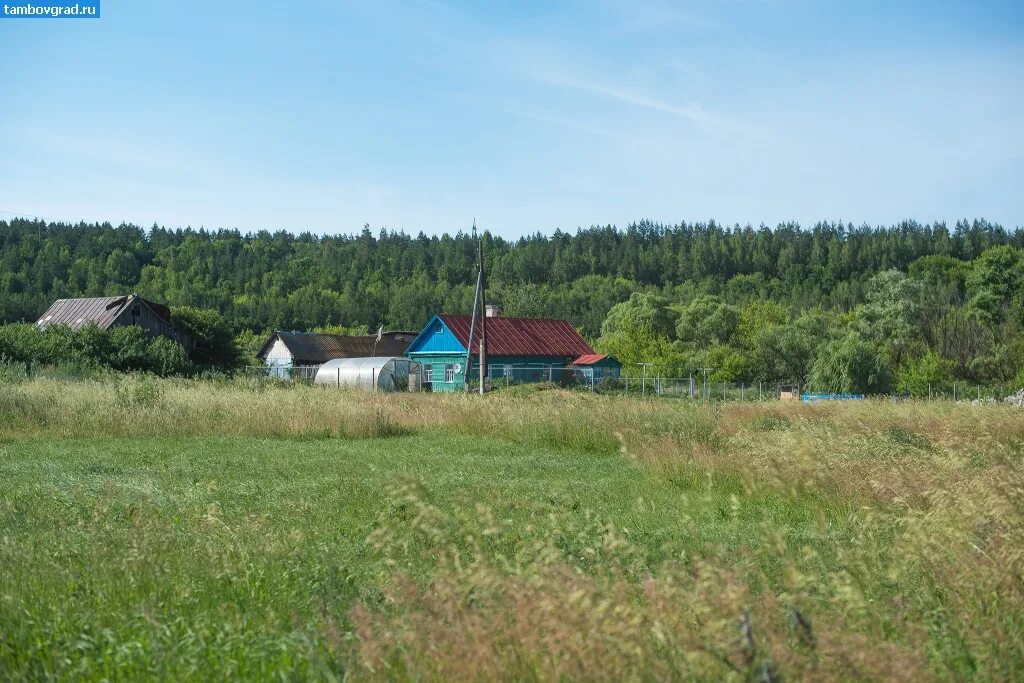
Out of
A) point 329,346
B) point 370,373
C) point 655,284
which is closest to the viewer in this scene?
point 370,373

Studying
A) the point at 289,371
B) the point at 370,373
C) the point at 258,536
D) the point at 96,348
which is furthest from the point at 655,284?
the point at 258,536

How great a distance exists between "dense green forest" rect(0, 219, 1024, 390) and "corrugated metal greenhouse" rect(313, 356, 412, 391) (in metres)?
23.5

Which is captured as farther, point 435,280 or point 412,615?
point 435,280

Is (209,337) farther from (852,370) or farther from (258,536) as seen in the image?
(258,536)

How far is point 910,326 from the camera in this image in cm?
6369

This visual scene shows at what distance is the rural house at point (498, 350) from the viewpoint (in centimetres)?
5503

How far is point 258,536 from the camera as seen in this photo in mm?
7191

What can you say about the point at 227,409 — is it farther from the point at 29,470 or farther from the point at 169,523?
the point at 169,523

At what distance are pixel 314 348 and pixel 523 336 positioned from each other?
27659 millimetres

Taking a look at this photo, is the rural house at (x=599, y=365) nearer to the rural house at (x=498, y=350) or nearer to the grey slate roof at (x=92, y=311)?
the rural house at (x=498, y=350)

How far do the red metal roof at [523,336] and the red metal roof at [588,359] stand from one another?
2.02 ft

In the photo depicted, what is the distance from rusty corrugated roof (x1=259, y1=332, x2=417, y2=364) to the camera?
78250 millimetres

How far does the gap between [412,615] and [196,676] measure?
3.50 feet

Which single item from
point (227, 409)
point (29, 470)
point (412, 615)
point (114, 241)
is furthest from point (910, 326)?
point (114, 241)
